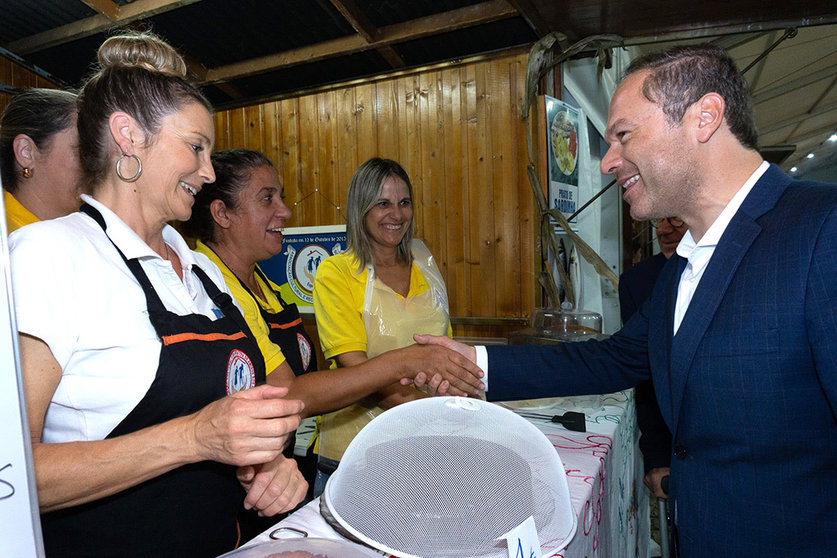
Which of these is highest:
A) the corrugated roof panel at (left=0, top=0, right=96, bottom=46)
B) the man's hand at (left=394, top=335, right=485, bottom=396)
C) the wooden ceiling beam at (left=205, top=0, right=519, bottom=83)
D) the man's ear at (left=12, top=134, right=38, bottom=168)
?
the corrugated roof panel at (left=0, top=0, right=96, bottom=46)

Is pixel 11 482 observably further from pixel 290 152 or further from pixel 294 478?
pixel 290 152

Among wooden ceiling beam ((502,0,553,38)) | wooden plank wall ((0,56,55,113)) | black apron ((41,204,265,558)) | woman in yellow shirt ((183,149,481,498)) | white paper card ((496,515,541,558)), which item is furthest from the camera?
wooden plank wall ((0,56,55,113))

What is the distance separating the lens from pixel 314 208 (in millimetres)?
4449

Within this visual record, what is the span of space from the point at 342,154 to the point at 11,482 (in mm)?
3971

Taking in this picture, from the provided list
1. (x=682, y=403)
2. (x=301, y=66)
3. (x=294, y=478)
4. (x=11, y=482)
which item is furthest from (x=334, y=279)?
(x=301, y=66)

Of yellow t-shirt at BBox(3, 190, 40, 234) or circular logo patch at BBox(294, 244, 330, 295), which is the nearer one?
yellow t-shirt at BBox(3, 190, 40, 234)

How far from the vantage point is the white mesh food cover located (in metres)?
0.86

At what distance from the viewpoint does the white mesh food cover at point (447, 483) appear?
859 mm

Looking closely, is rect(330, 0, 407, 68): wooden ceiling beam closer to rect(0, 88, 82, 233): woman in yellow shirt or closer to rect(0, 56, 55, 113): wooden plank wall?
rect(0, 88, 82, 233): woman in yellow shirt

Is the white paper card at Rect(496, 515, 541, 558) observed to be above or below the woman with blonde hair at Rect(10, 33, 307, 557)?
below

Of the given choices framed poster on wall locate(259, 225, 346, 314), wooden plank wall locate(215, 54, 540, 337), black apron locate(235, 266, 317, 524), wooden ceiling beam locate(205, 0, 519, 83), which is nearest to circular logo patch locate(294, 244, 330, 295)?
framed poster on wall locate(259, 225, 346, 314)

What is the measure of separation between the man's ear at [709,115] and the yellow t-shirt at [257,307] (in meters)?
1.25

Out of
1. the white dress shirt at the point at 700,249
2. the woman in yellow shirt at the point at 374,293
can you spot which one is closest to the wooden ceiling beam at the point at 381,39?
the woman in yellow shirt at the point at 374,293

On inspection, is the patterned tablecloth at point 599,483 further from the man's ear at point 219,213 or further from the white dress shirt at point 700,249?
the man's ear at point 219,213
